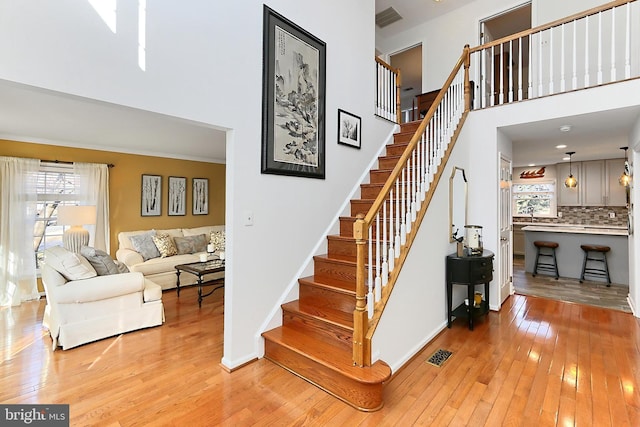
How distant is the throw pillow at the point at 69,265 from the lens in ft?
9.91

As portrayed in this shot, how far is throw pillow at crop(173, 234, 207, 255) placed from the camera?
217 inches

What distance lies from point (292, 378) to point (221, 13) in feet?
10.0

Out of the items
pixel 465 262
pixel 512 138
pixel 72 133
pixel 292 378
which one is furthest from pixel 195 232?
pixel 512 138

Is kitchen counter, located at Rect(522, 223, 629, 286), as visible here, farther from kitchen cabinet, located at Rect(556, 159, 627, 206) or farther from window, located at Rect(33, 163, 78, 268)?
window, located at Rect(33, 163, 78, 268)

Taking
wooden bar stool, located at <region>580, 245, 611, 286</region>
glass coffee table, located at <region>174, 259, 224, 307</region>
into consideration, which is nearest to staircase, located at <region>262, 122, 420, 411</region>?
glass coffee table, located at <region>174, 259, 224, 307</region>

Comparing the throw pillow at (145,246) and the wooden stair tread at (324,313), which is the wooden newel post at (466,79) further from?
the throw pillow at (145,246)

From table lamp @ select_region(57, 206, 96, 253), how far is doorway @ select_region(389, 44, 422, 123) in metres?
6.18

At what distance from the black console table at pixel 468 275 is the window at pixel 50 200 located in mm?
5785

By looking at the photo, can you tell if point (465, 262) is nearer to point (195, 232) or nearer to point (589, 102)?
point (589, 102)

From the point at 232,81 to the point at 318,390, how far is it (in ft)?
8.48

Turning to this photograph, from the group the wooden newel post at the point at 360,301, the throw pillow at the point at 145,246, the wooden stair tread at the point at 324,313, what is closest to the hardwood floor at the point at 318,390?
the wooden newel post at the point at 360,301

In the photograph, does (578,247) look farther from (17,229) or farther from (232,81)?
(17,229)

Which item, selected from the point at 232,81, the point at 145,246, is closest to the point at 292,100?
the point at 232,81

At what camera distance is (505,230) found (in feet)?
14.3
